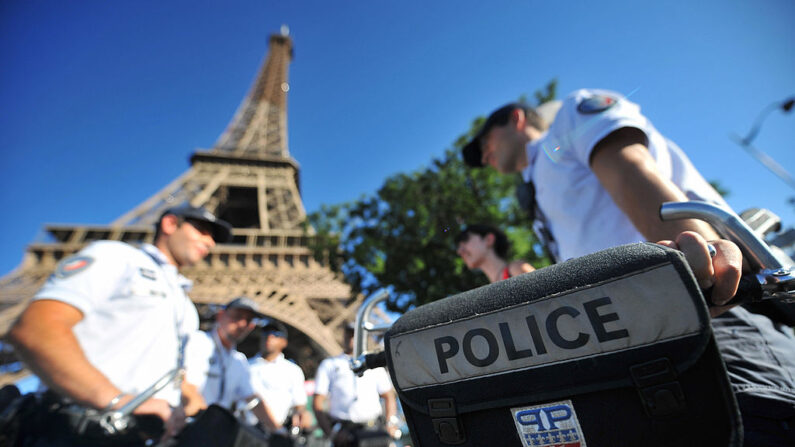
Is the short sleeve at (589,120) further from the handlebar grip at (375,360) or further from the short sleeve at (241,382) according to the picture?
the short sleeve at (241,382)

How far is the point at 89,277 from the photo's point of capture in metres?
1.93

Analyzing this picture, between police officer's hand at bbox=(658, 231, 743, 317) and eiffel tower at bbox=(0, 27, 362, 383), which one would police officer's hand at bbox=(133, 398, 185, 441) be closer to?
police officer's hand at bbox=(658, 231, 743, 317)

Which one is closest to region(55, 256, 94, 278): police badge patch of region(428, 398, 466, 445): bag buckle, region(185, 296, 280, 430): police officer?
region(185, 296, 280, 430): police officer

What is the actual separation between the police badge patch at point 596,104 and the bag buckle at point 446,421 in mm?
1076

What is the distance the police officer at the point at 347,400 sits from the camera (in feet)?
18.1

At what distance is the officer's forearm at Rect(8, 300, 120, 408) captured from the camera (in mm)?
1626

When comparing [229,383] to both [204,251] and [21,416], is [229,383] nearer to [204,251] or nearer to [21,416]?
[204,251]

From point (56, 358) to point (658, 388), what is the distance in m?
2.18

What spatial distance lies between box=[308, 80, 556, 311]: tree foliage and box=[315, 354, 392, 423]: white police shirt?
3.52 metres

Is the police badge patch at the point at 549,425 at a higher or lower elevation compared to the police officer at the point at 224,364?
lower

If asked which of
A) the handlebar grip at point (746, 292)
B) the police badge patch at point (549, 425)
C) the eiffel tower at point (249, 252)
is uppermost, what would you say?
the eiffel tower at point (249, 252)

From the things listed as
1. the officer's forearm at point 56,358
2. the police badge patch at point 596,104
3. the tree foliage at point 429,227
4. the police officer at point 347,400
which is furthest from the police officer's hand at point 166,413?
the tree foliage at point 429,227

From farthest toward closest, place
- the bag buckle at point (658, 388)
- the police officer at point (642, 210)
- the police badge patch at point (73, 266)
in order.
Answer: the police badge patch at point (73, 266)
the police officer at point (642, 210)
the bag buckle at point (658, 388)

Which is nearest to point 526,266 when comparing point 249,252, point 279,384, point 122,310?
point 122,310
